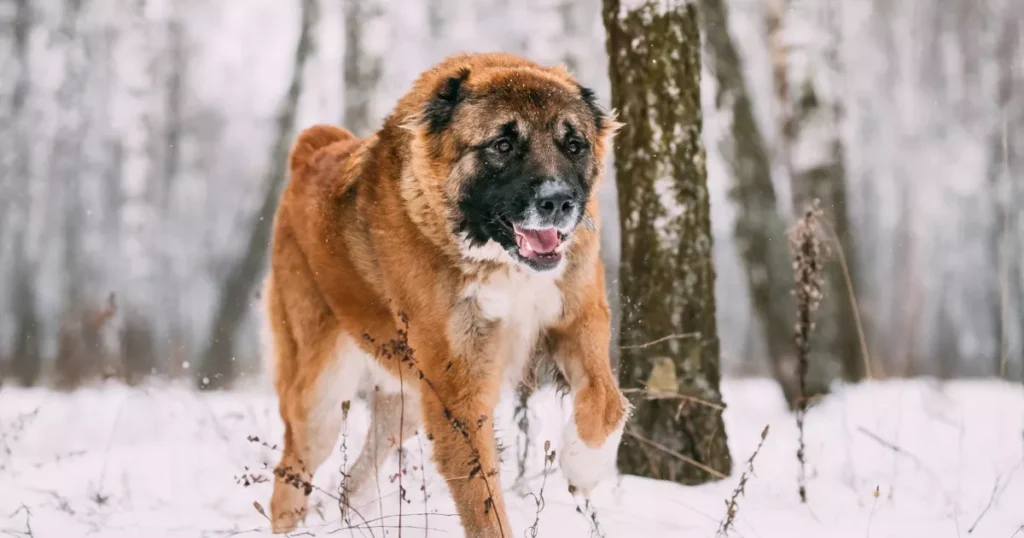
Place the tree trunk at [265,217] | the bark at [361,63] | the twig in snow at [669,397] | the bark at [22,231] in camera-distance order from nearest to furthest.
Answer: the twig in snow at [669,397] → the bark at [361,63] → the tree trunk at [265,217] → the bark at [22,231]

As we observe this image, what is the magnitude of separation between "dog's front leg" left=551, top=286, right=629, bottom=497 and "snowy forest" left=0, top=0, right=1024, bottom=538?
258 mm

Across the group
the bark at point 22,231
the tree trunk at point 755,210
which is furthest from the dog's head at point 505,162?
the bark at point 22,231

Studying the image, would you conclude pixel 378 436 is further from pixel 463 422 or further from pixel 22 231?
pixel 22 231

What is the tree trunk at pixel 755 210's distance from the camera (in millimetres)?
8594

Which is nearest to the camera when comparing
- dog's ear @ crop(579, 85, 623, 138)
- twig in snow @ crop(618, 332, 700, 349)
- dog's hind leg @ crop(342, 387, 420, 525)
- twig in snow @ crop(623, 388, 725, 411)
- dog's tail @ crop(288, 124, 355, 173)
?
dog's ear @ crop(579, 85, 623, 138)

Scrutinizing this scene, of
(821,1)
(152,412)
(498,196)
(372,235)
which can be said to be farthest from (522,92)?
(821,1)

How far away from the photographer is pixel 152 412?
7801 millimetres

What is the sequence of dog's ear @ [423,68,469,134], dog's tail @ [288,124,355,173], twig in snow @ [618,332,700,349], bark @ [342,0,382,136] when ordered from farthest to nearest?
bark @ [342,0,382,136]
dog's tail @ [288,124,355,173]
twig in snow @ [618,332,700,349]
dog's ear @ [423,68,469,134]

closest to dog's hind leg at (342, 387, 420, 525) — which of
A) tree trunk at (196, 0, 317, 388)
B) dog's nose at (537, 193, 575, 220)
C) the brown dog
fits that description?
the brown dog

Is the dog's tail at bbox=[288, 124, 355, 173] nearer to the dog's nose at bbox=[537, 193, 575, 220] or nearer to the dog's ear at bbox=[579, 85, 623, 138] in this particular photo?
the dog's ear at bbox=[579, 85, 623, 138]

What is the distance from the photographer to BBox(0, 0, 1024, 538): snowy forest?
4508 millimetres

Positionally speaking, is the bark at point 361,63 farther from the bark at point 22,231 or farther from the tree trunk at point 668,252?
the bark at point 22,231

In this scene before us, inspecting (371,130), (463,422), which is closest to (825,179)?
(371,130)

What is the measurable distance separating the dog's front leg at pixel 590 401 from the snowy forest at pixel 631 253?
0.26m
